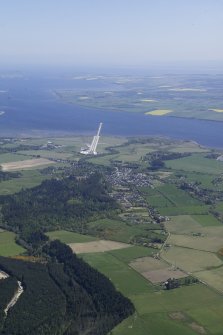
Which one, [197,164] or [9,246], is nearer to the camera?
[9,246]

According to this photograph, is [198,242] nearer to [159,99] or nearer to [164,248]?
[164,248]

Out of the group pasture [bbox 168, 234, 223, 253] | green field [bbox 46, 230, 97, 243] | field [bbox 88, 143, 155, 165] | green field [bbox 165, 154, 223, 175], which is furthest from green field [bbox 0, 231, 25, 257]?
green field [bbox 165, 154, 223, 175]

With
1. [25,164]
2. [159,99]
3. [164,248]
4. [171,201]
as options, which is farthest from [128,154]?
[159,99]

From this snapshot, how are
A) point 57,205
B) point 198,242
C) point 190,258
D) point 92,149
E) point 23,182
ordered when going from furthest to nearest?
point 92,149, point 23,182, point 57,205, point 198,242, point 190,258

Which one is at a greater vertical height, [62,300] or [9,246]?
[9,246]

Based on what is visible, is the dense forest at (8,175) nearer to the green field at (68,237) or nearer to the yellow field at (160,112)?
the green field at (68,237)

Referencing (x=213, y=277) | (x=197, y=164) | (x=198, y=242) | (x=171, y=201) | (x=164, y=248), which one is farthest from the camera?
(x=197, y=164)

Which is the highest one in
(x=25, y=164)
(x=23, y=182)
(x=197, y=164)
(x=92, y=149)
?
(x=92, y=149)
